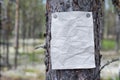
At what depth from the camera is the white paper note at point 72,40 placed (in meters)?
2.23

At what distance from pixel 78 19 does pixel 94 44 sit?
19 centimetres

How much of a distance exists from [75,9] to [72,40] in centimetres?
19

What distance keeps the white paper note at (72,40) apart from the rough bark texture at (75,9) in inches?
1.3

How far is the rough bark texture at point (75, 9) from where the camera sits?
87.7 inches

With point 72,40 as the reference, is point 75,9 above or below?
above

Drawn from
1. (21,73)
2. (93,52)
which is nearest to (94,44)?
(93,52)

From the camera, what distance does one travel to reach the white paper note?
2.23 metres

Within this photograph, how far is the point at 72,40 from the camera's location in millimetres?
2246

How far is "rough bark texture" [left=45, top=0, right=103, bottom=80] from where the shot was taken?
2229 millimetres

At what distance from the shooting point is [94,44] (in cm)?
228

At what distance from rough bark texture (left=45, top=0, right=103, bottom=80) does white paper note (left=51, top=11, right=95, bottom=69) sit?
0.11 feet

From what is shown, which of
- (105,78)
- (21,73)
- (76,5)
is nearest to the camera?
(76,5)

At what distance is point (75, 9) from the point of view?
2230 mm

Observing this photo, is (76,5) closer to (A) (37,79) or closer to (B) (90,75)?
(B) (90,75)
